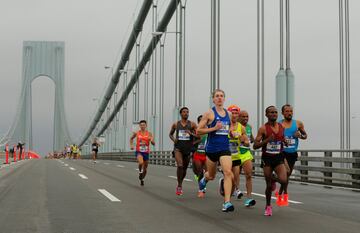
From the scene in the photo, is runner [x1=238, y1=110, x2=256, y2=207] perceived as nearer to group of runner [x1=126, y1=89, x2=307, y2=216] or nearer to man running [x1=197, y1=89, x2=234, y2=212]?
group of runner [x1=126, y1=89, x2=307, y2=216]

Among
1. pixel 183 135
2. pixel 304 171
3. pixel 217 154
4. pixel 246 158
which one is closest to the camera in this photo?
pixel 217 154

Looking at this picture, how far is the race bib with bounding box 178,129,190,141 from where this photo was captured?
10.9 metres

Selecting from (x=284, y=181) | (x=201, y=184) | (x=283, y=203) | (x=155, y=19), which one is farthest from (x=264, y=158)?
(x=155, y=19)

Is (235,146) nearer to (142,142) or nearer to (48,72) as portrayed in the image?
(142,142)

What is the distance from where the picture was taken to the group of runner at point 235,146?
306 inches

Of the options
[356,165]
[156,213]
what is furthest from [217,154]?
[356,165]

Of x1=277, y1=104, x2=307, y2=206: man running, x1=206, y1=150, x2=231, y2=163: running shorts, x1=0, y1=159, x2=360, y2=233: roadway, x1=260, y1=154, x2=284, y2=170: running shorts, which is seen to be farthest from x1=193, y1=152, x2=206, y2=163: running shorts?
x1=260, y1=154, x2=284, y2=170: running shorts

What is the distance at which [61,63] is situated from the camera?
137875 mm

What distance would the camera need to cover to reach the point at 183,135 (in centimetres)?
1085

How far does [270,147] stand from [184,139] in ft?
11.0

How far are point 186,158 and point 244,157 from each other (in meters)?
1.67

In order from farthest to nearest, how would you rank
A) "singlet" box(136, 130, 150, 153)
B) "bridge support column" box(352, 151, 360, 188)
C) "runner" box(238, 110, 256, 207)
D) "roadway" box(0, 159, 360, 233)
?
"bridge support column" box(352, 151, 360, 188), "singlet" box(136, 130, 150, 153), "runner" box(238, 110, 256, 207), "roadway" box(0, 159, 360, 233)

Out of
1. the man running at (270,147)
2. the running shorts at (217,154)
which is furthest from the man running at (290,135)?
the running shorts at (217,154)

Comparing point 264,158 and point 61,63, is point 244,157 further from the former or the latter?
point 61,63
